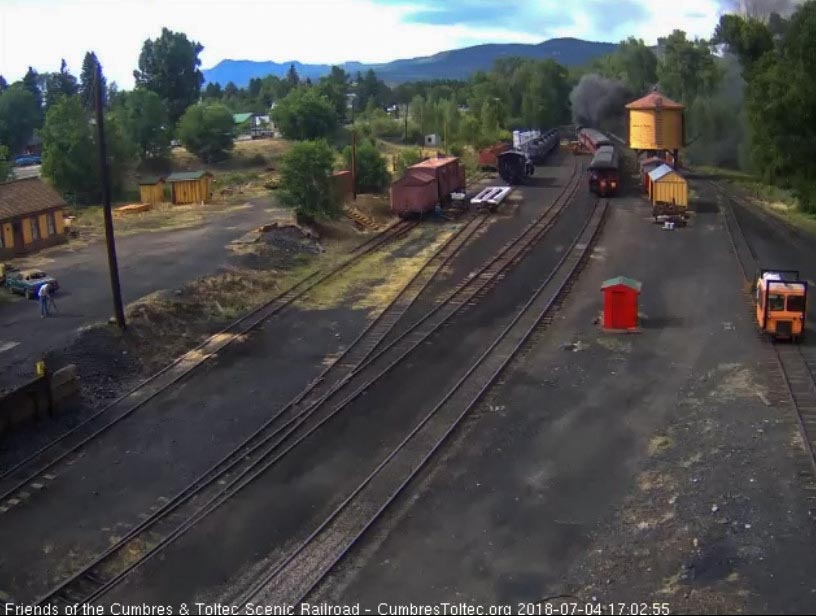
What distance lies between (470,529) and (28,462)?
8.67 m

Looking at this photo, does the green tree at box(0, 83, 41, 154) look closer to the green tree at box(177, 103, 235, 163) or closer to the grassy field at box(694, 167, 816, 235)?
the green tree at box(177, 103, 235, 163)

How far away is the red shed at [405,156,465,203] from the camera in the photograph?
142 feet

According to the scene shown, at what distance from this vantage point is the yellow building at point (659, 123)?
177 feet

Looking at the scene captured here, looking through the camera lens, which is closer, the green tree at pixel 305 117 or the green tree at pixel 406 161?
the green tree at pixel 406 161

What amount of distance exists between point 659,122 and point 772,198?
1004 centimetres

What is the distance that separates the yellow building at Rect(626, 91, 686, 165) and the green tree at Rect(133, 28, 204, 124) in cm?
5249

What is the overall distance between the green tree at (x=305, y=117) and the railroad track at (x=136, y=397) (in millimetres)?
46536

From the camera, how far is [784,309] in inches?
845

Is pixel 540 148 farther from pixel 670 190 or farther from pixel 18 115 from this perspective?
pixel 18 115

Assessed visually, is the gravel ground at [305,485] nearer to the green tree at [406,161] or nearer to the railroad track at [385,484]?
the railroad track at [385,484]

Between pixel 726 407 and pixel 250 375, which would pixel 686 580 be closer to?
pixel 726 407

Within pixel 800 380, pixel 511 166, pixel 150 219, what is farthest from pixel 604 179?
pixel 800 380

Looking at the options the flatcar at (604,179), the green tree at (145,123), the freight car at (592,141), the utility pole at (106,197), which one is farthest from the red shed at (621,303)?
the green tree at (145,123)
